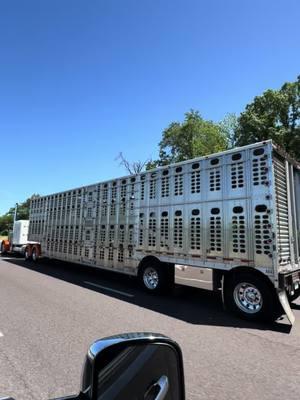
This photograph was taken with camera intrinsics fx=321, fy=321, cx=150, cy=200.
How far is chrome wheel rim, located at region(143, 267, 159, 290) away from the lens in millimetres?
9656

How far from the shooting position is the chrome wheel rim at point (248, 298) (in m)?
7.04

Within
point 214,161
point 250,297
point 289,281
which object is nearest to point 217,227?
point 214,161

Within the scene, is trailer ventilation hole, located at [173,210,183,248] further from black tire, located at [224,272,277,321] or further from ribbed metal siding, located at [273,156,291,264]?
ribbed metal siding, located at [273,156,291,264]

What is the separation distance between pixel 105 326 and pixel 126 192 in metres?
6.08

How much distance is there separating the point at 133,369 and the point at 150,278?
8713 mm

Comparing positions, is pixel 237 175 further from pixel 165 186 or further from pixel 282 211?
pixel 165 186

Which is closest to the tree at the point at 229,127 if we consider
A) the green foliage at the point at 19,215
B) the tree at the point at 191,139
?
the tree at the point at 191,139

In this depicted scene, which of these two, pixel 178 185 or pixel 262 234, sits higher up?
pixel 178 185

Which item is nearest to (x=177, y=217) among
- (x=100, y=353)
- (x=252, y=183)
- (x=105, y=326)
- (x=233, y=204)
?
(x=233, y=204)

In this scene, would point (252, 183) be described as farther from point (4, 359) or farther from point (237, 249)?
point (4, 359)

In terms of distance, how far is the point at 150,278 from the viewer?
32.5 feet

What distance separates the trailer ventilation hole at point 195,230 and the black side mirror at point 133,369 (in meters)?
7.26

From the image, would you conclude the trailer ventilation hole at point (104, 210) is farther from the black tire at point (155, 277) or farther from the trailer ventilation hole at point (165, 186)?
the trailer ventilation hole at point (165, 186)

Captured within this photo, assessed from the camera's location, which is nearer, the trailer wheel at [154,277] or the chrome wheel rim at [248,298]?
the chrome wheel rim at [248,298]
